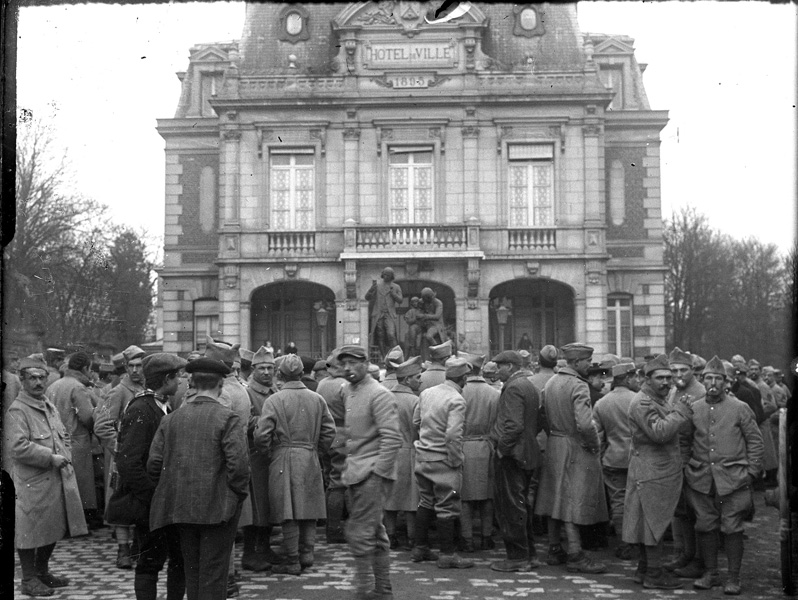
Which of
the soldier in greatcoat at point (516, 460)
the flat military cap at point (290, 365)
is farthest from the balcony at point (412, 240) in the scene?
the flat military cap at point (290, 365)

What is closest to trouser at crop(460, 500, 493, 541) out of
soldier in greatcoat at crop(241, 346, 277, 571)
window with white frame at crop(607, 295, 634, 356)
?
soldier in greatcoat at crop(241, 346, 277, 571)

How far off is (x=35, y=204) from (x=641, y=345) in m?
17.2

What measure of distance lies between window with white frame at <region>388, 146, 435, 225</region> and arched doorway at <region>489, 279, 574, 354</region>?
10.1 feet

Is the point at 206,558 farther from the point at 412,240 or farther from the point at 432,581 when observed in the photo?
the point at 412,240

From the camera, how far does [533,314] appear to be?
91.0 ft

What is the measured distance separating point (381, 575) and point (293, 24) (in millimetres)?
24002

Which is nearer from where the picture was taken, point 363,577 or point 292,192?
point 363,577

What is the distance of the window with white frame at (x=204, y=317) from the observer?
1146 inches

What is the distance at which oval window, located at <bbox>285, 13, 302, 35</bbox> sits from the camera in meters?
28.7

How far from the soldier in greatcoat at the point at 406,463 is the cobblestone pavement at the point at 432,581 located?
42cm

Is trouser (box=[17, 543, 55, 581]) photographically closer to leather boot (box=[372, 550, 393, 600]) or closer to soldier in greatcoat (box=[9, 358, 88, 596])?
soldier in greatcoat (box=[9, 358, 88, 596])

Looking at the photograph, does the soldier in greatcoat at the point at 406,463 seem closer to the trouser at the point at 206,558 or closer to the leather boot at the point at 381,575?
the leather boot at the point at 381,575

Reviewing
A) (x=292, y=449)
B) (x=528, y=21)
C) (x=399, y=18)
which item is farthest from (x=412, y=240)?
(x=292, y=449)

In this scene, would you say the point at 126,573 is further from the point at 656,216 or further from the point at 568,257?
the point at 656,216
